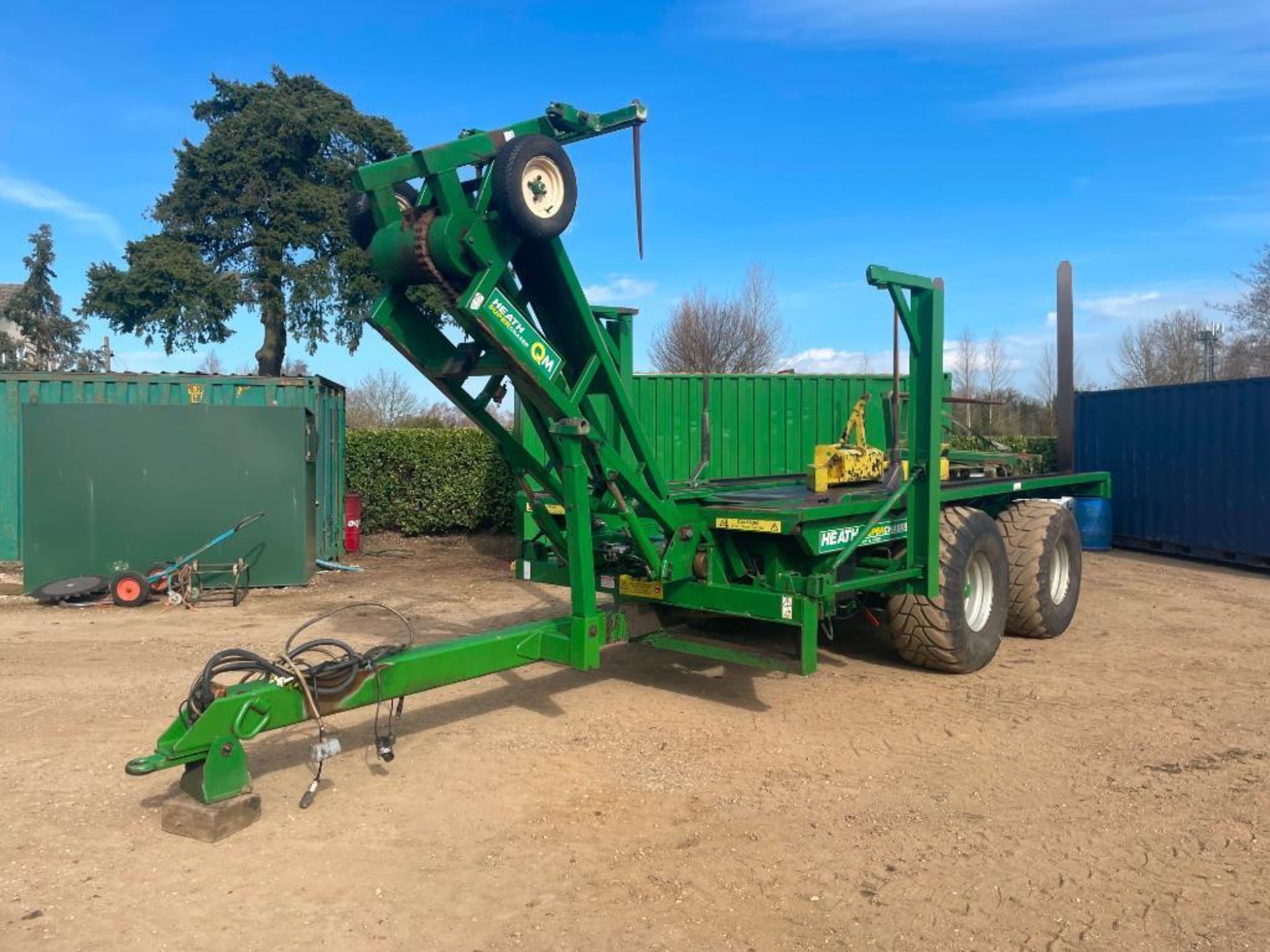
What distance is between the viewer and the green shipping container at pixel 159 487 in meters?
10.8

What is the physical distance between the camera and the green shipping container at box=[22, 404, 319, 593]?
10.8 meters

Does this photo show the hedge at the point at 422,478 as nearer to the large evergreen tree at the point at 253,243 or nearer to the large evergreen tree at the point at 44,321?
the large evergreen tree at the point at 253,243

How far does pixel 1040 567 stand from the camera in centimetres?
833

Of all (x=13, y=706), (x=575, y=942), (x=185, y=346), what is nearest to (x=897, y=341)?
(x=575, y=942)

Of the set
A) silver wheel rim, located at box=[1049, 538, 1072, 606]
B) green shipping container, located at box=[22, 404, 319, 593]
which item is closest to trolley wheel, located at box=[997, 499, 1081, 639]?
silver wheel rim, located at box=[1049, 538, 1072, 606]

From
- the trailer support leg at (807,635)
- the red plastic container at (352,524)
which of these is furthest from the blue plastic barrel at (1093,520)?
the red plastic container at (352,524)

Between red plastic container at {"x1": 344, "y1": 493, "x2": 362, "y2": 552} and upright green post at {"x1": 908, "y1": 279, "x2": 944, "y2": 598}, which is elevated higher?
upright green post at {"x1": 908, "y1": 279, "x2": 944, "y2": 598}

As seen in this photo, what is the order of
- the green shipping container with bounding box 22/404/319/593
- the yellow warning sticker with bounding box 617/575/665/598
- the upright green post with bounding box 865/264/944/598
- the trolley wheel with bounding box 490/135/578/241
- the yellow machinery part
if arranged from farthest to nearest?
1. the green shipping container with bounding box 22/404/319/593
2. the yellow machinery part
3. the upright green post with bounding box 865/264/944/598
4. the yellow warning sticker with bounding box 617/575/665/598
5. the trolley wheel with bounding box 490/135/578/241

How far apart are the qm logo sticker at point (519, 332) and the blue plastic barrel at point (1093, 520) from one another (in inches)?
313

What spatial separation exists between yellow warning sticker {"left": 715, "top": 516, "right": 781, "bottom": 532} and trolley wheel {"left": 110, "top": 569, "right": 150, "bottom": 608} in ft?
23.2

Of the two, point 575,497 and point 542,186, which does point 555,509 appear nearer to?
point 575,497

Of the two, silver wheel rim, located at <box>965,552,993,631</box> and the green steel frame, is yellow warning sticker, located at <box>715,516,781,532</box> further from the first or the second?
silver wheel rim, located at <box>965,552,993,631</box>

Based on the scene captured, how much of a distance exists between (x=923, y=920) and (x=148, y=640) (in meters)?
7.26

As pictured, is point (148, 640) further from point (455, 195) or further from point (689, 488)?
point (455, 195)
